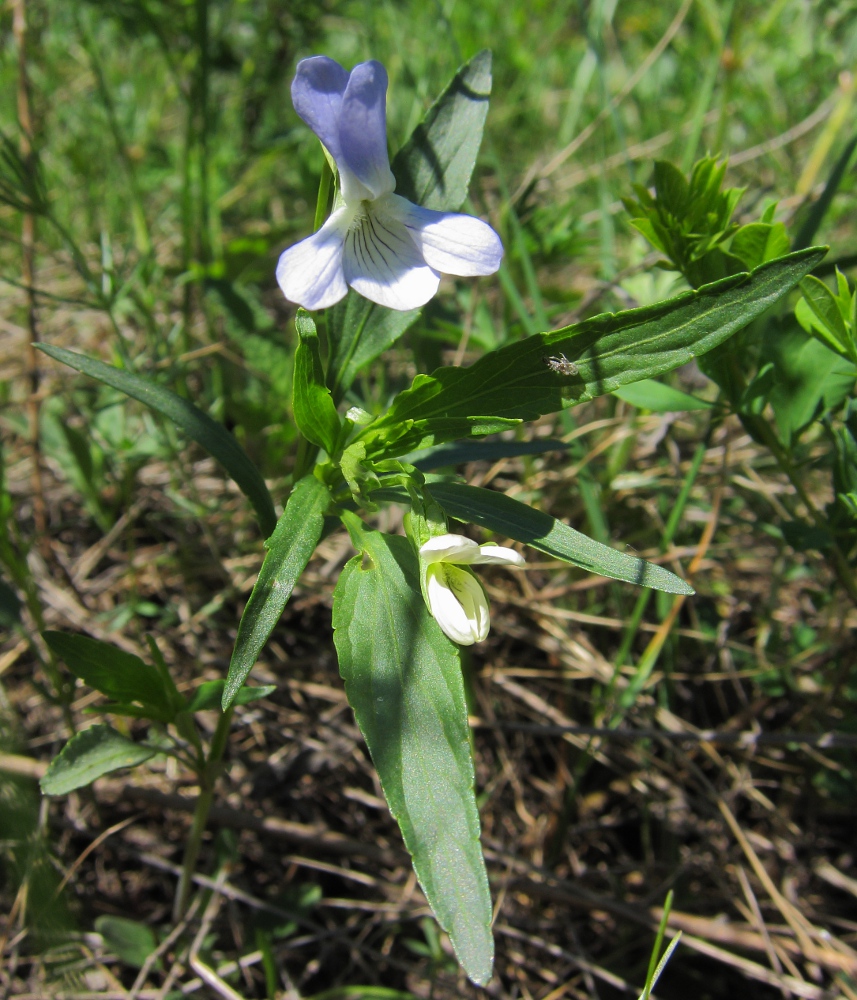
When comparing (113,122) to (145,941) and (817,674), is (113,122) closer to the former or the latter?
(145,941)

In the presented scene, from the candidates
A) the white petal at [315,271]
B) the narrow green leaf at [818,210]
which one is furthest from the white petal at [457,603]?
the narrow green leaf at [818,210]

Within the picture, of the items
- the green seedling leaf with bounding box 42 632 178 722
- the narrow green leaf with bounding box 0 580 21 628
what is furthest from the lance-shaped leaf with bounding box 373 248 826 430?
the narrow green leaf with bounding box 0 580 21 628

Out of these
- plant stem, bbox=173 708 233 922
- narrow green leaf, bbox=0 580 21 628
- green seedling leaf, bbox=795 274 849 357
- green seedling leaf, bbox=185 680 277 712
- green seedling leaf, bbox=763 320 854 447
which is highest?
green seedling leaf, bbox=795 274 849 357

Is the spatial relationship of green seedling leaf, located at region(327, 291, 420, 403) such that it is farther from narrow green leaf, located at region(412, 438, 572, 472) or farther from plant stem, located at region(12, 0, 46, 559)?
plant stem, located at region(12, 0, 46, 559)

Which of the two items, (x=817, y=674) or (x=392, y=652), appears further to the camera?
(x=817, y=674)

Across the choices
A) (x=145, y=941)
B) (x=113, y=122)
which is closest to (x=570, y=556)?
(x=145, y=941)
